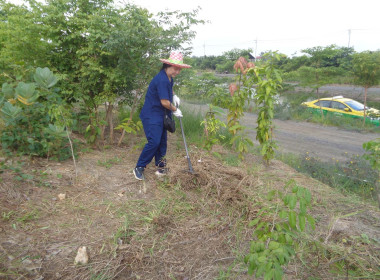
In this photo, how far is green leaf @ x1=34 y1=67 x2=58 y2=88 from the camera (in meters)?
3.44

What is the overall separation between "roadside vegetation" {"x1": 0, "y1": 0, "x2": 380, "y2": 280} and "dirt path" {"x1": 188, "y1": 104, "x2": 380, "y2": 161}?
1.71m

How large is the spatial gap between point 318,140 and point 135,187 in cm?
729

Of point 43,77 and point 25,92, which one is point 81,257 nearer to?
point 25,92

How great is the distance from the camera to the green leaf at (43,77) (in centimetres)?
344

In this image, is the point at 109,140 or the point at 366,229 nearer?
the point at 366,229

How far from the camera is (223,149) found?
5.61 m

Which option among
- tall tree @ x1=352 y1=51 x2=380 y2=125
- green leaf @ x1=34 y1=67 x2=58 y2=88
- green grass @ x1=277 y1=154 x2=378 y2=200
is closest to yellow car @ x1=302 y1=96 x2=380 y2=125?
tall tree @ x1=352 y1=51 x2=380 y2=125

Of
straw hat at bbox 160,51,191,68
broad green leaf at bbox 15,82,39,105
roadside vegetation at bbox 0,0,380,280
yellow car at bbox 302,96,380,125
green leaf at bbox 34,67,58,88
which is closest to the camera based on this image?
roadside vegetation at bbox 0,0,380,280

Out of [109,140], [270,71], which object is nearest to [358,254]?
[270,71]

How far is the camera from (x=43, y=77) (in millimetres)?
3467

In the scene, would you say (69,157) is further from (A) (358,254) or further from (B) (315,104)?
(B) (315,104)

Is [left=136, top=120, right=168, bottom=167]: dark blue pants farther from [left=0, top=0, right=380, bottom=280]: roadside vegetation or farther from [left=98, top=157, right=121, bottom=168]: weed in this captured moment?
[left=98, top=157, right=121, bottom=168]: weed

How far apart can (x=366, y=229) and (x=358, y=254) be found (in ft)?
2.38

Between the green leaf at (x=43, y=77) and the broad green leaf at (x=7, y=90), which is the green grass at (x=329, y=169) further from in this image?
the broad green leaf at (x=7, y=90)
